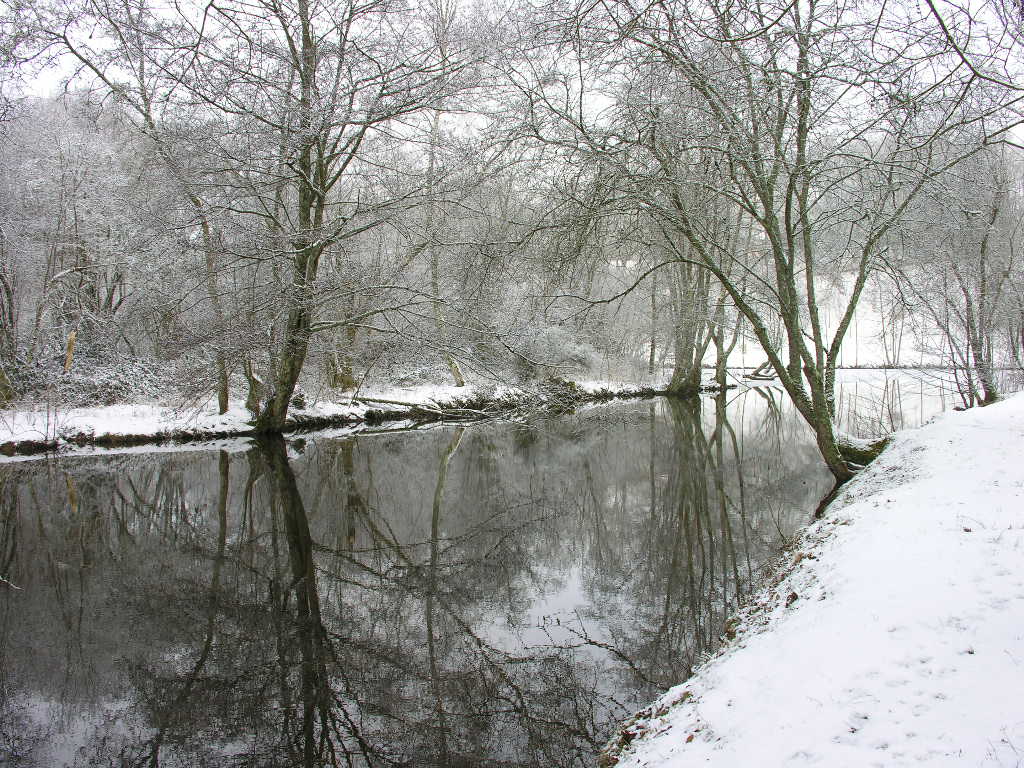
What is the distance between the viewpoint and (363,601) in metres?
5.62

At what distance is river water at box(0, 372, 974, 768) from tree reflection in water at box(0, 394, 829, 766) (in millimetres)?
22

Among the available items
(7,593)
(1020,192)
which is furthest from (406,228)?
(1020,192)

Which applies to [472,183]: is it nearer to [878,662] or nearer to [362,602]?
[362,602]

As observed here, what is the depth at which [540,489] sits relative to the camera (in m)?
9.85

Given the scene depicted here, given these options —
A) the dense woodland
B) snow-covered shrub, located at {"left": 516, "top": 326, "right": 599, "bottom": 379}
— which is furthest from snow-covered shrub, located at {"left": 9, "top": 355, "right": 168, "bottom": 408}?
snow-covered shrub, located at {"left": 516, "top": 326, "right": 599, "bottom": 379}

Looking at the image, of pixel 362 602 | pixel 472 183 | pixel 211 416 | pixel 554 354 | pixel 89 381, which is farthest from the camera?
pixel 554 354

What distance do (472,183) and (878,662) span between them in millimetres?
9622

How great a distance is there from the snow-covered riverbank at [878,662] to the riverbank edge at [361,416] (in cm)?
1062

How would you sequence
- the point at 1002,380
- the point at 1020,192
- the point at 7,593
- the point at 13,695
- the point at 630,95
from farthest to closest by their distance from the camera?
1. the point at 1020,192
2. the point at 1002,380
3. the point at 630,95
4. the point at 7,593
5. the point at 13,695

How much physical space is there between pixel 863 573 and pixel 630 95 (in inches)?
201

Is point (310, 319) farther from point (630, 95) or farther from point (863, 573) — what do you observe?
point (863, 573)

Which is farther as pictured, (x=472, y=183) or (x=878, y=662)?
(x=472, y=183)

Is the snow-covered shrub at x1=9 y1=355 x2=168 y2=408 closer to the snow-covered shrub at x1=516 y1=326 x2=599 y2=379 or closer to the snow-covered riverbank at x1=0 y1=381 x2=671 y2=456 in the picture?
the snow-covered riverbank at x1=0 y1=381 x2=671 y2=456

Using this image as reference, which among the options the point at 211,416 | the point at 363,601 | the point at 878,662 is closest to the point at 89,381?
the point at 211,416
